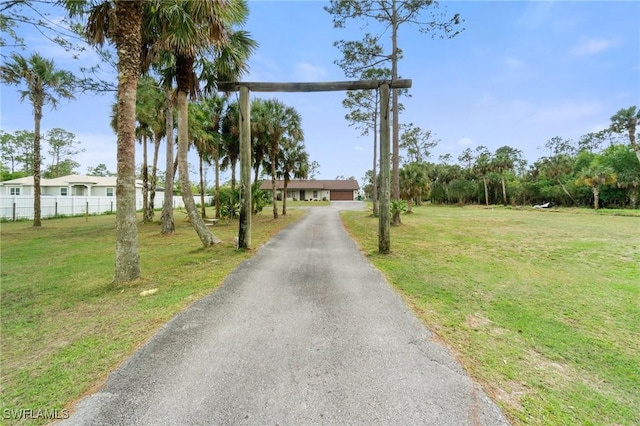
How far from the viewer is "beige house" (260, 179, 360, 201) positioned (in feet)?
188

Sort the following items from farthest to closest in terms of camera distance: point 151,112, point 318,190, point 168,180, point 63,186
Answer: point 318,190 → point 63,186 → point 151,112 → point 168,180

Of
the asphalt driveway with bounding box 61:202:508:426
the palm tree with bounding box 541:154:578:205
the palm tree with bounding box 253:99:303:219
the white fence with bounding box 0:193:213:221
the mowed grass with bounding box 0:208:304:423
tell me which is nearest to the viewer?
the asphalt driveway with bounding box 61:202:508:426

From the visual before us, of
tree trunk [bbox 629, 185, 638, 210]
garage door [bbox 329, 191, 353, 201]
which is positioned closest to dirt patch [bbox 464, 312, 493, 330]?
tree trunk [bbox 629, 185, 638, 210]

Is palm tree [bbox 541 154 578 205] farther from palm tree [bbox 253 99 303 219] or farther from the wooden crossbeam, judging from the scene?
the wooden crossbeam

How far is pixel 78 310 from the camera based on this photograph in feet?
14.6

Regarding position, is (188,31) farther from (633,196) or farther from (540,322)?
(633,196)

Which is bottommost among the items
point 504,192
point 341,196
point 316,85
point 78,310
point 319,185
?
point 78,310

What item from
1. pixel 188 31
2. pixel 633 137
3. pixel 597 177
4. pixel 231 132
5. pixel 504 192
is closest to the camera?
pixel 188 31

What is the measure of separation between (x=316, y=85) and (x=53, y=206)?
2776 centimetres

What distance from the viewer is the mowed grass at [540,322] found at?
2400 millimetres

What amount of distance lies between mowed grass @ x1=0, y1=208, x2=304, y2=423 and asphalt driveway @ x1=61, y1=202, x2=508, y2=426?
1.21 ft

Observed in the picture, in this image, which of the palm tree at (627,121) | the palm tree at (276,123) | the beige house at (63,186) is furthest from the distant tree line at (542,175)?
the beige house at (63,186)

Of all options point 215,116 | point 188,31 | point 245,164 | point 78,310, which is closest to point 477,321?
point 78,310

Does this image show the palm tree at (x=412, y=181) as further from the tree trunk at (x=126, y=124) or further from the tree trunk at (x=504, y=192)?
the tree trunk at (x=504, y=192)
